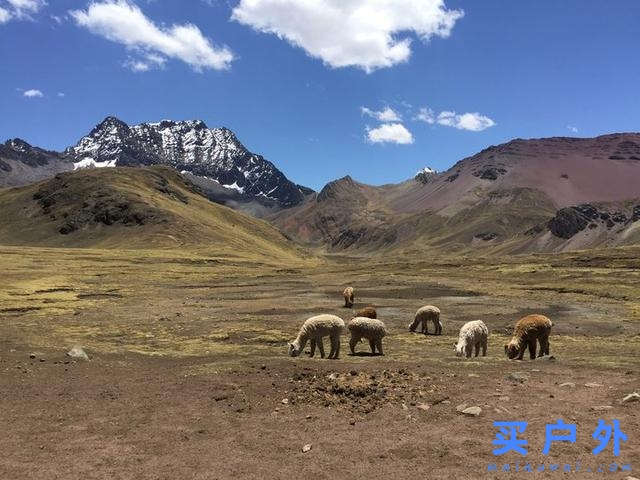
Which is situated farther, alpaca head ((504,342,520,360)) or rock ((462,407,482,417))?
alpaca head ((504,342,520,360))

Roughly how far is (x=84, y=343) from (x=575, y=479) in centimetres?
2842

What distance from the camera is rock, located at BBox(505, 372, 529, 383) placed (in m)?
20.4

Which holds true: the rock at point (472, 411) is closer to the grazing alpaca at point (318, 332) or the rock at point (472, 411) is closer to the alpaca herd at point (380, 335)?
the alpaca herd at point (380, 335)

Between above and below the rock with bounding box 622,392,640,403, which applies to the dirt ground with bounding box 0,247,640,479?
below

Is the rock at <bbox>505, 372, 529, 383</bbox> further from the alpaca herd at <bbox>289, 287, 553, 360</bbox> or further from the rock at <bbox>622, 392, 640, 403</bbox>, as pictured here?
the alpaca herd at <bbox>289, 287, 553, 360</bbox>

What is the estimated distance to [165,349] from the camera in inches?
1252

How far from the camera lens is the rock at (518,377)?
66.9 feet

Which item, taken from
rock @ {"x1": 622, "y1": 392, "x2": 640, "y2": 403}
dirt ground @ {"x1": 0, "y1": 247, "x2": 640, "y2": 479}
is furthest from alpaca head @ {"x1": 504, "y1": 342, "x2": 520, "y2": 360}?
rock @ {"x1": 622, "y1": 392, "x2": 640, "y2": 403}

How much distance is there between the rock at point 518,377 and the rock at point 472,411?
4.12 metres

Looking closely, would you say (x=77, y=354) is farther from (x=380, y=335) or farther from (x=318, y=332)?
(x=380, y=335)

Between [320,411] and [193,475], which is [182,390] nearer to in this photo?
[320,411]

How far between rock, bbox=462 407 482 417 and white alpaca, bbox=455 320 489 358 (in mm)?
11524

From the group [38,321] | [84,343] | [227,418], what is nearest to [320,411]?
[227,418]

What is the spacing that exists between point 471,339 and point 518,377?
28.0ft
